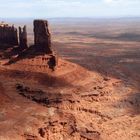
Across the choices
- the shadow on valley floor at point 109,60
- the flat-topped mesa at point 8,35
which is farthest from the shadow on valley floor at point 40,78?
the shadow on valley floor at point 109,60

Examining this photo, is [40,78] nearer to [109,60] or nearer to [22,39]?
[22,39]

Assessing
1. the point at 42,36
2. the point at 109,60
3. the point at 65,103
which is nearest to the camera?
the point at 65,103

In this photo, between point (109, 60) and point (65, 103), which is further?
point (109, 60)

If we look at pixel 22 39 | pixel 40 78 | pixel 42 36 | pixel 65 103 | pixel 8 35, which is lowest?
pixel 65 103

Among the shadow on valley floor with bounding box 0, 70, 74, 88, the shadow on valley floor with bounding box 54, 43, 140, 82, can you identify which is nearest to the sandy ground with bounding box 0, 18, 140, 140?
the shadow on valley floor with bounding box 0, 70, 74, 88

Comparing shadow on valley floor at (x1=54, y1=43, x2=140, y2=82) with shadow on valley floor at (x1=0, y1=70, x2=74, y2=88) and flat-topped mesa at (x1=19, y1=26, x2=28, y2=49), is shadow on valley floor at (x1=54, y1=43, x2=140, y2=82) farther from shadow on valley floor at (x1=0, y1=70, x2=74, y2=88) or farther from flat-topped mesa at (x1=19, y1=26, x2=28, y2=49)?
shadow on valley floor at (x1=0, y1=70, x2=74, y2=88)

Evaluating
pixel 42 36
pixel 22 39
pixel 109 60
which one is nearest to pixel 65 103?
pixel 42 36
